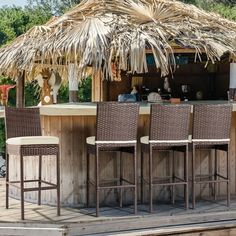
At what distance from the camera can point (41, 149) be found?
5.74 metres

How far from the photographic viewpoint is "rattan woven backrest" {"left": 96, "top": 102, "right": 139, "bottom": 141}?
228 inches

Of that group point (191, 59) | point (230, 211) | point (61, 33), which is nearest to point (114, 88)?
point (191, 59)

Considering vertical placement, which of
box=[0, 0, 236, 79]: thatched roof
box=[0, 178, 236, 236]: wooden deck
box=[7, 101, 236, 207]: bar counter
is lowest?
box=[0, 178, 236, 236]: wooden deck

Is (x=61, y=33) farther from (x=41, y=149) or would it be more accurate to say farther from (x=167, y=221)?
(x=167, y=221)

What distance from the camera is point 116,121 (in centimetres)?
584

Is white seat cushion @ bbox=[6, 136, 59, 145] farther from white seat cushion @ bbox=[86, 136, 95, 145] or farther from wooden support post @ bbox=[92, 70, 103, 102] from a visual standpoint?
wooden support post @ bbox=[92, 70, 103, 102]

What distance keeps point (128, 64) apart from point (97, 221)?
86.0 inches

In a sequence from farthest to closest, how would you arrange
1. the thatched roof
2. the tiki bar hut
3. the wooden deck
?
the thatched roof < the tiki bar hut < the wooden deck

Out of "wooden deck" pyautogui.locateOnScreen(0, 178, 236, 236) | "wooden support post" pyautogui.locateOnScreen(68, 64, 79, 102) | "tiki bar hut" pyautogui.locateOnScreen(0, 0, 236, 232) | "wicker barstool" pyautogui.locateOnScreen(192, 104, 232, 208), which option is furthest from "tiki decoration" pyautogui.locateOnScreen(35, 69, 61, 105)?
"wicker barstool" pyautogui.locateOnScreen(192, 104, 232, 208)

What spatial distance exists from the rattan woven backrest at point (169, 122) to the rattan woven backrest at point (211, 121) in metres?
0.12

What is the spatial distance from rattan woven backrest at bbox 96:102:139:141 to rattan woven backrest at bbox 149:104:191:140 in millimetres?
186

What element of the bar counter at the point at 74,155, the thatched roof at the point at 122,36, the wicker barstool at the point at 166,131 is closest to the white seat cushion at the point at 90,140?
the bar counter at the point at 74,155

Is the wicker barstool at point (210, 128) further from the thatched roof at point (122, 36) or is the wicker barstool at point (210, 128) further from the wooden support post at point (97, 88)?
the wooden support post at point (97, 88)

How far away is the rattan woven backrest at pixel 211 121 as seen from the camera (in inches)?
242
